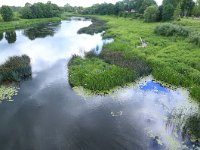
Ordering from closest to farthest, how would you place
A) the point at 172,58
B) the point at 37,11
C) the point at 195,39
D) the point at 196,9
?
the point at 172,58, the point at 195,39, the point at 196,9, the point at 37,11

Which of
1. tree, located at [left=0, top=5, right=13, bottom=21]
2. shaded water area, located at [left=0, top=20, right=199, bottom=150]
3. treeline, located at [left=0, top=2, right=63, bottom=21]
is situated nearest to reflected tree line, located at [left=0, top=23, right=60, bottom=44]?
tree, located at [left=0, top=5, right=13, bottom=21]

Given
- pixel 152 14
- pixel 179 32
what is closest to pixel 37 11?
pixel 152 14

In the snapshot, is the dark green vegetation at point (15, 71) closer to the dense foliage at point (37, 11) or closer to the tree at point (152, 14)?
the tree at point (152, 14)

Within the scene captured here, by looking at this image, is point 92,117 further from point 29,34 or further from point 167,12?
point 167,12

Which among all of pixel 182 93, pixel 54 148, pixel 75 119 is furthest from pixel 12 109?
pixel 182 93

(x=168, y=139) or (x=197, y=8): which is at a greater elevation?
(x=197, y=8)

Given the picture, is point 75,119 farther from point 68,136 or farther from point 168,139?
point 168,139

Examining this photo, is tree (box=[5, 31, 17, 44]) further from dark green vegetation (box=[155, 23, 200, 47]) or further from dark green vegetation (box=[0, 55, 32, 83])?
dark green vegetation (box=[155, 23, 200, 47])
